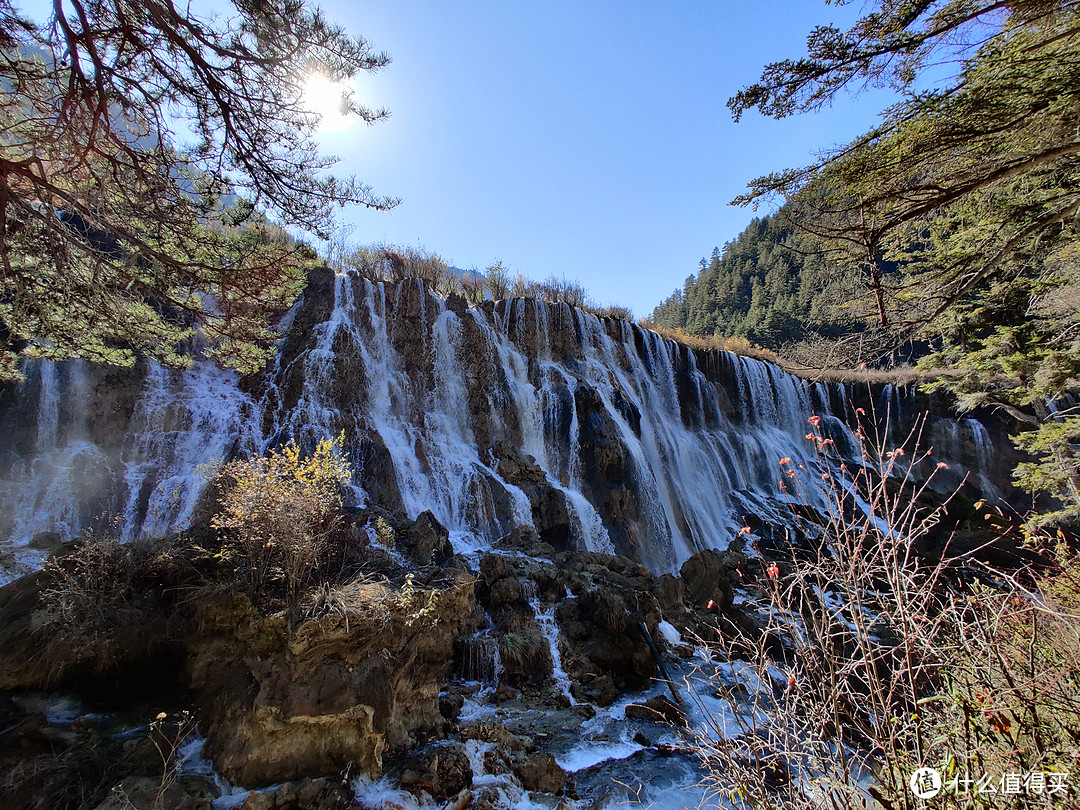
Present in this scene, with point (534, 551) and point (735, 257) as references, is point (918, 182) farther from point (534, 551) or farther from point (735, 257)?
point (735, 257)

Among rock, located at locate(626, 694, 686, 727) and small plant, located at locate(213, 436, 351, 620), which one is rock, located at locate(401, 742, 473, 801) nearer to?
small plant, located at locate(213, 436, 351, 620)

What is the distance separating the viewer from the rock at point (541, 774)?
15.7 feet

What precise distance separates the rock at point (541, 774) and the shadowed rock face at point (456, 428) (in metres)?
5.87

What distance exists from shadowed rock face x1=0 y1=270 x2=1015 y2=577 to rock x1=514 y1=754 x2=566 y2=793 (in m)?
5.87

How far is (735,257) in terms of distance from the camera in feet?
168

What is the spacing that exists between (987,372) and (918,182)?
960cm

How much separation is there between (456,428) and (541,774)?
10.3 meters

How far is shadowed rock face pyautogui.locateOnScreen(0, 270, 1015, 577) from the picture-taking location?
31.4ft

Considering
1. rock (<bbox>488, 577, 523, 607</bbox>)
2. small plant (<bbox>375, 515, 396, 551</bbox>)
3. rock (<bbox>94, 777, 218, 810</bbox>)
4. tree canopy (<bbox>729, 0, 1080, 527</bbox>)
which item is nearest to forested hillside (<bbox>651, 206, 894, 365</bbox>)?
tree canopy (<bbox>729, 0, 1080, 527</bbox>)

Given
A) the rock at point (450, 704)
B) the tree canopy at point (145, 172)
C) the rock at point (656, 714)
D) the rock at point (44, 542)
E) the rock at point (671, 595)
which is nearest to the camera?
the tree canopy at point (145, 172)

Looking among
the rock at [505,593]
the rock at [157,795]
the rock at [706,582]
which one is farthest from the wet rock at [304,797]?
the rock at [706,582]

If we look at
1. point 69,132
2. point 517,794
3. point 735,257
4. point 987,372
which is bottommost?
point 517,794

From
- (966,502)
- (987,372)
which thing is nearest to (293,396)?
(987,372)

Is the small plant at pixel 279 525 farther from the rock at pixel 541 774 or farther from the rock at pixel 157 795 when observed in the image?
the rock at pixel 541 774
